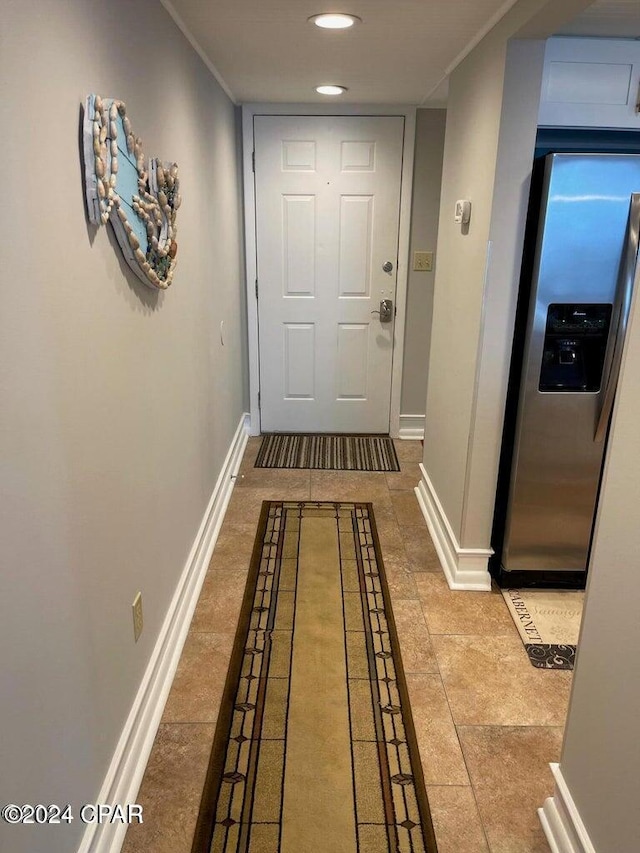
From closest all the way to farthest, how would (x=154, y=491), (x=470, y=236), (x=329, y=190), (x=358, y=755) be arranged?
(x=358, y=755)
(x=154, y=491)
(x=470, y=236)
(x=329, y=190)

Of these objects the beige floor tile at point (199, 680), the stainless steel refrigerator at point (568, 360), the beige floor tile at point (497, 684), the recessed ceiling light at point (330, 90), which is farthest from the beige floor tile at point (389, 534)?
the recessed ceiling light at point (330, 90)

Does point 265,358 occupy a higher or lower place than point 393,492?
higher

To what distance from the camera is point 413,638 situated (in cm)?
234

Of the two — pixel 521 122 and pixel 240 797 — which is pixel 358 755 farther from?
pixel 521 122

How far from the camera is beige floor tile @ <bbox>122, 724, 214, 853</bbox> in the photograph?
1.55 m

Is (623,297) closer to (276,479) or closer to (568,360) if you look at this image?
(568,360)

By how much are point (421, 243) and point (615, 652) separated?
3.34 m

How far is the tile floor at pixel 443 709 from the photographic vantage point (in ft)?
5.31

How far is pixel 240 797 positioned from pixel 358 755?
365mm

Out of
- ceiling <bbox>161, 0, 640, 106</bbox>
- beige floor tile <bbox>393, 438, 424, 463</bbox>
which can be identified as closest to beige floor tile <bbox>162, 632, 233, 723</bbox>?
beige floor tile <bbox>393, 438, 424, 463</bbox>

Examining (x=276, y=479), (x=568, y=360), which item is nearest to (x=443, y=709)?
(x=568, y=360)

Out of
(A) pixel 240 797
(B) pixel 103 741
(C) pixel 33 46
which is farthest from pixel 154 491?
(C) pixel 33 46

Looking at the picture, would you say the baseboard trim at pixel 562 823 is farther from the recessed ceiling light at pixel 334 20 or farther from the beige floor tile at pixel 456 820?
the recessed ceiling light at pixel 334 20

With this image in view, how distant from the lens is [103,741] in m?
1.52
